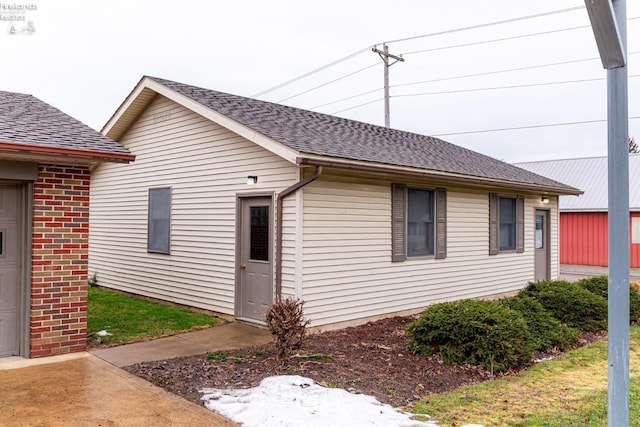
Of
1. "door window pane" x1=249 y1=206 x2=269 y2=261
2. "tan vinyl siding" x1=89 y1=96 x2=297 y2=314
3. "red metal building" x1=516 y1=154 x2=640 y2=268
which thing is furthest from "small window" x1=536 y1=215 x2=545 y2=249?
"tan vinyl siding" x1=89 y1=96 x2=297 y2=314

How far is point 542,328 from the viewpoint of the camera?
7.31 m

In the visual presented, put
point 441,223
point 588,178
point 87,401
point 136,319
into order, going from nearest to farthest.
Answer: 1. point 87,401
2. point 136,319
3. point 441,223
4. point 588,178

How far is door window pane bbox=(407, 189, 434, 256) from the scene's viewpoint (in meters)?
9.21

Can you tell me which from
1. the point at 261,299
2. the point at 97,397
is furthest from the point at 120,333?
the point at 97,397

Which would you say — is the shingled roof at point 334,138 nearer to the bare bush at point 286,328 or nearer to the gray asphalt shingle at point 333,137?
the gray asphalt shingle at point 333,137

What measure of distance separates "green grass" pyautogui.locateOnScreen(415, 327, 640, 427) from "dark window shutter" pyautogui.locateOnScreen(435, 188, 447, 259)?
12.4 feet

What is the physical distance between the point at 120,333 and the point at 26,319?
1.56 m

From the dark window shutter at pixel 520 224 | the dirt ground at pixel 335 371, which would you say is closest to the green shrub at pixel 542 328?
the dirt ground at pixel 335 371

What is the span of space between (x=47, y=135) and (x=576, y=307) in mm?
8386

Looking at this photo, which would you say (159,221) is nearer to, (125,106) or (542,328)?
(125,106)

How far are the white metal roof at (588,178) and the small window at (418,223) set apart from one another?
12534 millimetres

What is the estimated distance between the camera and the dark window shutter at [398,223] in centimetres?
875

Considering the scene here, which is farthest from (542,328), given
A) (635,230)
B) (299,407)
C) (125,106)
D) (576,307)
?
(635,230)

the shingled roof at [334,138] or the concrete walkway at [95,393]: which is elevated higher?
the shingled roof at [334,138]
